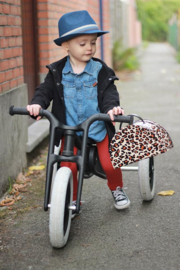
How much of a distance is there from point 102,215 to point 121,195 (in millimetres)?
212

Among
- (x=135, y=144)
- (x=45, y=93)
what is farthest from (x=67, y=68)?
(x=135, y=144)

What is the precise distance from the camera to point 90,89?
3.08 m

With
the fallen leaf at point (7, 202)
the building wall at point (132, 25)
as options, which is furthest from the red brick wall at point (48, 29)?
the building wall at point (132, 25)

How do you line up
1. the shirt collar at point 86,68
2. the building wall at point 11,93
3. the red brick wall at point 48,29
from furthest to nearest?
1. the red brick wall at point 48,29
2. the building wall at point 11,93
3. the shirt collar at point 86,68

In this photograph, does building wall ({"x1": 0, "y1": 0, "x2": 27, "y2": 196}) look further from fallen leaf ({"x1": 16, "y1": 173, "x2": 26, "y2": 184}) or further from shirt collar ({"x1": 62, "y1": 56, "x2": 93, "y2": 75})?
shirt collar ({"x1": 62, "y1": 56, "x2": 93, "y2": 75})

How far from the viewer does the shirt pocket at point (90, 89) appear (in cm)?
307

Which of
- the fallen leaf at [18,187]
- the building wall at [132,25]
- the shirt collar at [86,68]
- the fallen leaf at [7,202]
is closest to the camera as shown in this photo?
the shirt collar at [86,68]

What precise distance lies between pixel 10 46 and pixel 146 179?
1.75 metres

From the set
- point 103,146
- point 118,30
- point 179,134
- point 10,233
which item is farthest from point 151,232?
point 118,30

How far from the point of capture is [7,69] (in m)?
3.93

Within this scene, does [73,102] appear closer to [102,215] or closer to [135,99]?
[102,215]

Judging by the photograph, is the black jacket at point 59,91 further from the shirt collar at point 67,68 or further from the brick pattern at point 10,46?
the brick pattern at point 10,46

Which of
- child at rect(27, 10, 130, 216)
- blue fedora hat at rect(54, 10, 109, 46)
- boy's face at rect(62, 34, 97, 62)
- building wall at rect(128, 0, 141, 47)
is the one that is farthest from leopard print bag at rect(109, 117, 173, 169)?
building wall at rect(128, 0, 141, 47)

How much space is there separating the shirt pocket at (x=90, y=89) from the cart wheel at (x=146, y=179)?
0.64 meters
